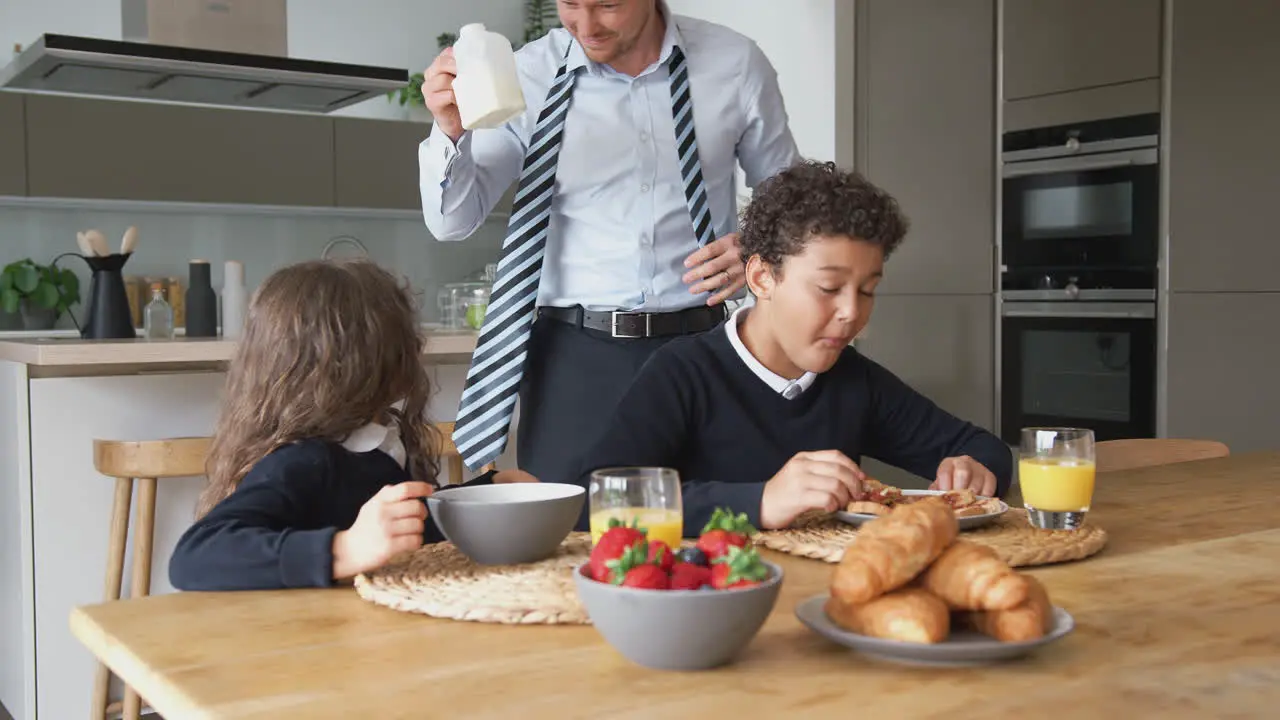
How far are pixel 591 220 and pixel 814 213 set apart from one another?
2.03 ft

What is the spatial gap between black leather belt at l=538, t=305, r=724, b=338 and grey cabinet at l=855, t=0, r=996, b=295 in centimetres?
218

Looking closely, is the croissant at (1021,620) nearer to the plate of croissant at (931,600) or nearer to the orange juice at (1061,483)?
the plate of croissant at (931,600)

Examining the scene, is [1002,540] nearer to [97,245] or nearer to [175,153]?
[97,245]

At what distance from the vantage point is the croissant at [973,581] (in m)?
0.85

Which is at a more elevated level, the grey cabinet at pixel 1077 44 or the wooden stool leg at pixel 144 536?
the grey cabinet at pixel 1077 44

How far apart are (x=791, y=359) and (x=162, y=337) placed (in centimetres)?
237

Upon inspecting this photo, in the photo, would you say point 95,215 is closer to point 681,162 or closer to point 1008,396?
point 1008,396

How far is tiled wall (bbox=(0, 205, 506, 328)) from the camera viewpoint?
222 inches

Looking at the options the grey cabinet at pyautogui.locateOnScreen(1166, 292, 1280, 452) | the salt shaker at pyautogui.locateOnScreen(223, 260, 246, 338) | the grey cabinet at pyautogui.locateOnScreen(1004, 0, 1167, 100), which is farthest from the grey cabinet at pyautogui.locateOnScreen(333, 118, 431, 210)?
the grey cabinet at pyautogui.locateOnScreen(1166, 292, 1280, 452)

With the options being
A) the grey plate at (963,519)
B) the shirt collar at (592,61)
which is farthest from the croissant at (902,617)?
the shirt collar at (592,61)

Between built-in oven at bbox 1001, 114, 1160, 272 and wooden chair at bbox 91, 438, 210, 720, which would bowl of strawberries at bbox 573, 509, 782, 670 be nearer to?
wooden chair at bbox 91, 438, 210, 720

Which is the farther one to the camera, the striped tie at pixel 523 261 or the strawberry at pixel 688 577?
the striped tie at pixel 523 261

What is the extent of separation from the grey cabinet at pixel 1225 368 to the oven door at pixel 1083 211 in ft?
0.70

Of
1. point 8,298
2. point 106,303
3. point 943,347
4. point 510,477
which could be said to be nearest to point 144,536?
point 106,303
